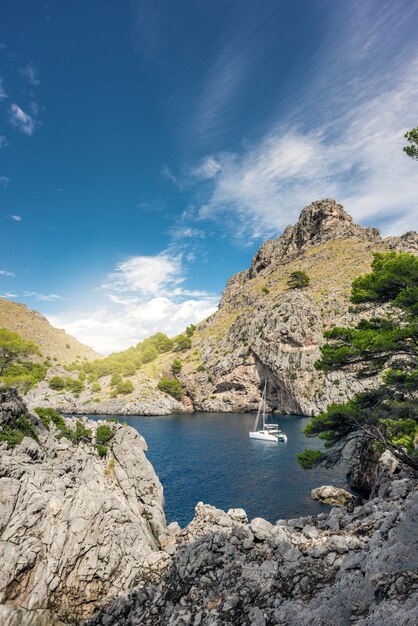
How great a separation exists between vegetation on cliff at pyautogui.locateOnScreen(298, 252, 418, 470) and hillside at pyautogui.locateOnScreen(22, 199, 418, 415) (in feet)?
224

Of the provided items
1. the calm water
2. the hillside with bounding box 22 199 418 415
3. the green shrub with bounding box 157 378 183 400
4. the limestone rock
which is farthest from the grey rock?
the green shrub with bounding box 157 378 183 400

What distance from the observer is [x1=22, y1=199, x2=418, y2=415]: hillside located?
99.4m

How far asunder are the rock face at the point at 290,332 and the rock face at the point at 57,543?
67.3 m

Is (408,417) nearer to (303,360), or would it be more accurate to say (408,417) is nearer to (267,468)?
(267,468)

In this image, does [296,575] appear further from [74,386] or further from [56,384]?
[56,384]

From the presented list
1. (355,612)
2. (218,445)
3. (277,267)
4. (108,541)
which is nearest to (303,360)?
(218,445)

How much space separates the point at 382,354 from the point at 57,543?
23.3 m

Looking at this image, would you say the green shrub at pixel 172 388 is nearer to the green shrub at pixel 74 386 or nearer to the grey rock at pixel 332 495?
the green shrub at pixel 74 386

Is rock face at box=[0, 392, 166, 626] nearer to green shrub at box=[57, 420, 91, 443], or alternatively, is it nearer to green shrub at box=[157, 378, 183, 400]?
green shrub at box=[57, 420, 91, 443]

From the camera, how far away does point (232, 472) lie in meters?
47.1

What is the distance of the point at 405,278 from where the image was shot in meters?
18.0

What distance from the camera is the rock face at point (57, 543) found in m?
18.0

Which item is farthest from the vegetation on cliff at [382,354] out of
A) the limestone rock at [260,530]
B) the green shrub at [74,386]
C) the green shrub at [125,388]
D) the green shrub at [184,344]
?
the green shrub at [184,344]

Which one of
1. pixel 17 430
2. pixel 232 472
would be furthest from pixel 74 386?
pixel 17 430
